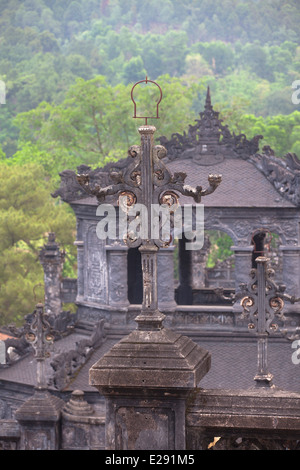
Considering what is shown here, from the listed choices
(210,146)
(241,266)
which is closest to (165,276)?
(241,266)

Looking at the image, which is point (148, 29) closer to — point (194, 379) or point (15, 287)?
point (15, 287)

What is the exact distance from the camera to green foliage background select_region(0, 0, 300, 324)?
49.7m

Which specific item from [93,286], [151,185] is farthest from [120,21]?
[151,185]

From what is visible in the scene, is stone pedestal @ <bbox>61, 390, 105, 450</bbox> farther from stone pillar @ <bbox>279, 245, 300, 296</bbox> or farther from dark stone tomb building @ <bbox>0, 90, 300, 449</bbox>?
stone pillar @ <bbox>279, 245, 300, 296</bbox>

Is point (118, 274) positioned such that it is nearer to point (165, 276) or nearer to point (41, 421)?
point (165, 276)

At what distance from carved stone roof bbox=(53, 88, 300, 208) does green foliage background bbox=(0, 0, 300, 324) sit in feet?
57.2

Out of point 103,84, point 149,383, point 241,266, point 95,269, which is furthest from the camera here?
point 103,84

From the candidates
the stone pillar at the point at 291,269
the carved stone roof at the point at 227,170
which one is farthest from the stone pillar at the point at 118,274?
the stone pillar at the point at 291,269

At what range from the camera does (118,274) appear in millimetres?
29438

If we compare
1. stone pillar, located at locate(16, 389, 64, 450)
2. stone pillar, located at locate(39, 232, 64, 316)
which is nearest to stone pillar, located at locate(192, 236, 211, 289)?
stone pillar, located at locate(39, 232, 64, 316)

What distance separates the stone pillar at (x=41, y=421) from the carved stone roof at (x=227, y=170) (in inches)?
267

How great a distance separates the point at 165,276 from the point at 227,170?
9.97 ft

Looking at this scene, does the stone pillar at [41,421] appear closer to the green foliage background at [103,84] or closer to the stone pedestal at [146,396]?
the stone pedestal at [146,396]
